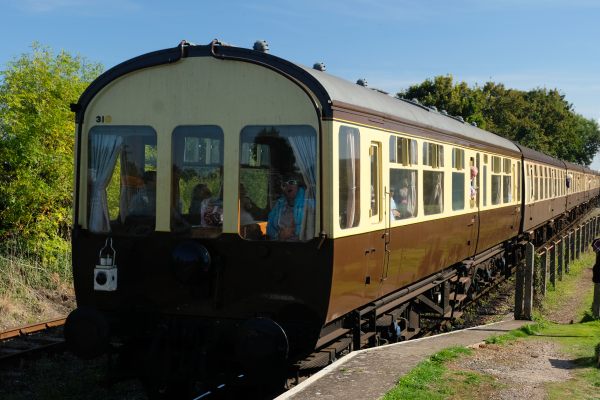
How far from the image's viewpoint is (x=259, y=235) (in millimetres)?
6113

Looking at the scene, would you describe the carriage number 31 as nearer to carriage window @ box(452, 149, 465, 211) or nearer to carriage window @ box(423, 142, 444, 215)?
carriage window @ box(423, 142, 444, 215)

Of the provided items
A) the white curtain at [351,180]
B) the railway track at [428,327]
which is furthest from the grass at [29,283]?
the white curtain at [351,180]

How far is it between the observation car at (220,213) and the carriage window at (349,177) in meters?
0.02

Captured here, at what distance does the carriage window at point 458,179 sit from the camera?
1028 centimetres

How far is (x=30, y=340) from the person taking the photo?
9344 millimetres

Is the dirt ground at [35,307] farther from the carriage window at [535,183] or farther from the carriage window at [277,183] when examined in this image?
the carriage window at [535,183]

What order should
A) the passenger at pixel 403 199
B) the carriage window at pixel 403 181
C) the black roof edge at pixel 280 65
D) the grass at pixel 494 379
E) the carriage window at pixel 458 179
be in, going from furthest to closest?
the carriage window at pixel 458 179 → the passenger at pixel 403 199 → the carriage window at pixel 403 181 → the grass at pixel 494 379 → the black roof edge at pixel 280 65

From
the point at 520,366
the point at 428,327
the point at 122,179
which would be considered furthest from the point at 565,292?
the point at 122,179

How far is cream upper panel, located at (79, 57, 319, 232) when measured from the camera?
605 cm

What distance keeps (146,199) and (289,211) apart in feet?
4.59

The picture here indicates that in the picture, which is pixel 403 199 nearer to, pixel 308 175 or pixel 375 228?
pixel 375 228

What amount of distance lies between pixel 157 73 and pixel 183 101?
40 cm

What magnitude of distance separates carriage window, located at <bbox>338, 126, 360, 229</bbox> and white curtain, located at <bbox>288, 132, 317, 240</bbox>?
0.85ft

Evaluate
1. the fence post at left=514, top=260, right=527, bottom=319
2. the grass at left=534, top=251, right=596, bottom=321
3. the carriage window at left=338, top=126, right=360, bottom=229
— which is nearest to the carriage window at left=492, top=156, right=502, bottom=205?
the grass at left=534, top=251, right=596, bottom=321
